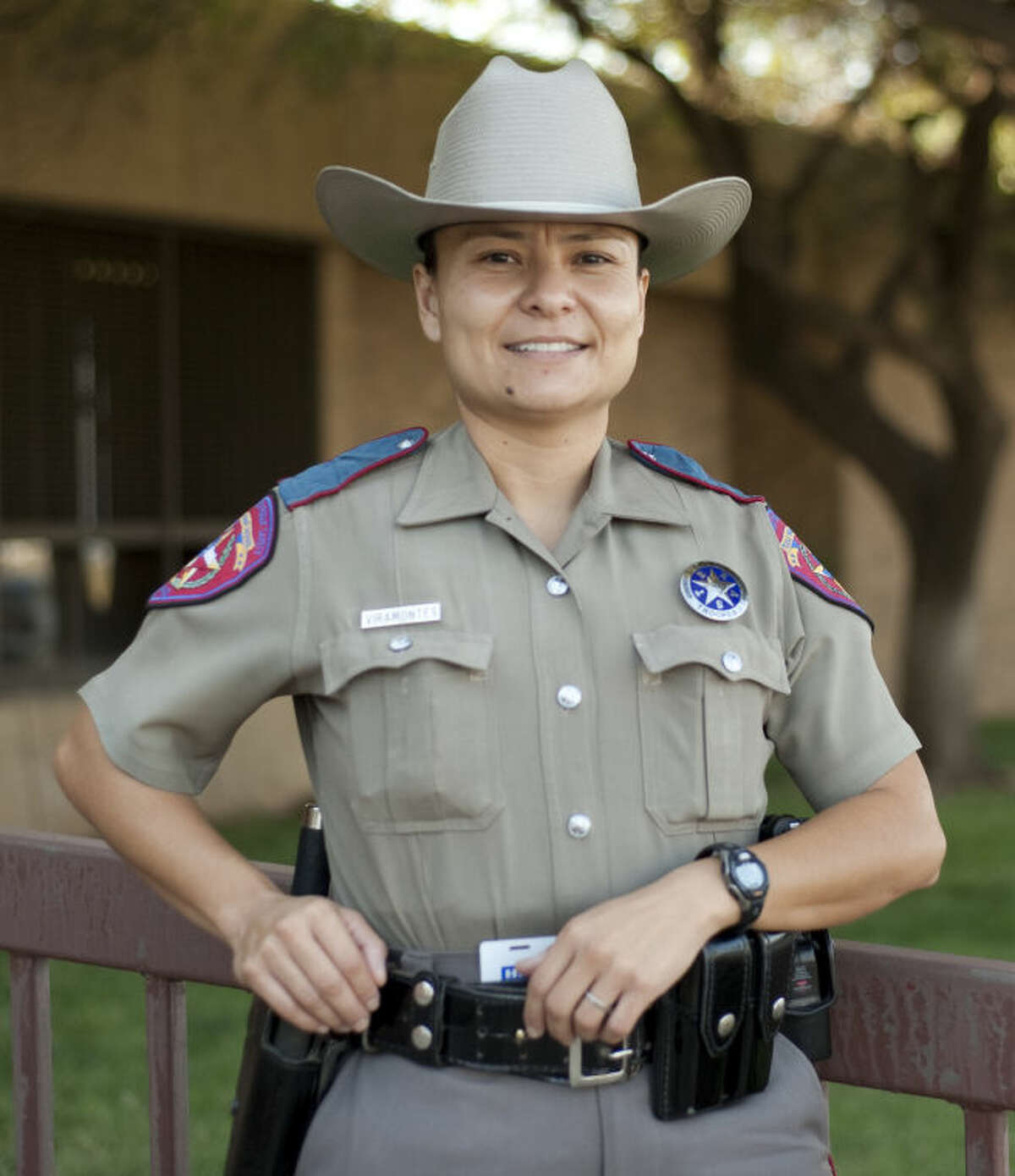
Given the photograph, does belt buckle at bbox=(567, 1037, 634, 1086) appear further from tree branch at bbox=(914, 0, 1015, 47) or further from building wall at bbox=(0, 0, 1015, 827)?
building wall at bbox=(0, 0, 1015, 827)

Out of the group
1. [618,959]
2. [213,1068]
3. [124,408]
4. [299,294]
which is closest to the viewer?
[618,959]

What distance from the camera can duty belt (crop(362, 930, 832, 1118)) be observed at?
65.6 inches

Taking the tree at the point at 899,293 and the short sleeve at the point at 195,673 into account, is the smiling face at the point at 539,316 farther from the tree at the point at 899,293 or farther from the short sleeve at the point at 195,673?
the tree at the point at 899,293

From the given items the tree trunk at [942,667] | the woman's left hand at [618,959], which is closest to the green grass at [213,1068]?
the woman's left hand at [618,959]

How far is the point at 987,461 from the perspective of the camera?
30.5 ft

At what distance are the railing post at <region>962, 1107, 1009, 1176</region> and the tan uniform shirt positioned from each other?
35 cm

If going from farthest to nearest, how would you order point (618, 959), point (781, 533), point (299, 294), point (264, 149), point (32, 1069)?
point (299, 294) < point (264, 149) < point (32, 1069) < point (781, 533) < point (618, 959)

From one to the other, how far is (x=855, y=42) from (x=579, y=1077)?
942 centimetres

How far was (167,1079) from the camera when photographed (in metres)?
Result: 2.16

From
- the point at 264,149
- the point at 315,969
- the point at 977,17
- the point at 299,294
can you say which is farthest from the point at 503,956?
the point at 299,294

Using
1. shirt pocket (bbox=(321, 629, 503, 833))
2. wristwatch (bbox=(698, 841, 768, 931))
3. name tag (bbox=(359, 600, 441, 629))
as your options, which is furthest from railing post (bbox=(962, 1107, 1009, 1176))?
name tag (bbox=(359, 600, 441, 629))

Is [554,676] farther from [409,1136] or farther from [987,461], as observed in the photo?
[987,461]

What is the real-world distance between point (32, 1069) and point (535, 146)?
4.46 feet

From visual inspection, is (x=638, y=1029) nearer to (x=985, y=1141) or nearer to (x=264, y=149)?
(x=985, y=1141)
